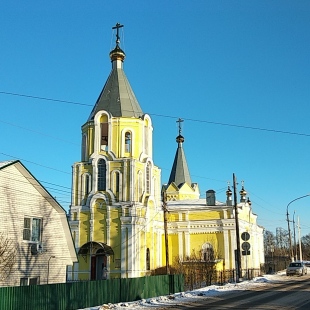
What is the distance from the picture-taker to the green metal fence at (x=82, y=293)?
52.2ft

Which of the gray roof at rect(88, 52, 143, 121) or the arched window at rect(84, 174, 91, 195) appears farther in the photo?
the gray roof at rect(88, 52, 143, 121)

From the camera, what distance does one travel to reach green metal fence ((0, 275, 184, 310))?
15.9 m

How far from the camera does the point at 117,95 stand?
4431 centimetres

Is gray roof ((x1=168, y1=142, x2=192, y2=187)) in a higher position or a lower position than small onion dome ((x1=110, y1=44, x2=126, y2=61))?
lower

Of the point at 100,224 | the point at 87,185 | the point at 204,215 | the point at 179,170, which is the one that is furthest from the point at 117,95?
the point at 179,170

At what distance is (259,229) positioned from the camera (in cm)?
6494

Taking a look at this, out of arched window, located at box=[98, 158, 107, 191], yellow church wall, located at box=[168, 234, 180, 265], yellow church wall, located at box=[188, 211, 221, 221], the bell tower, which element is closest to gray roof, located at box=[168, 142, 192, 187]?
yellow church wall, located at box=[188, 211, 221, 221]

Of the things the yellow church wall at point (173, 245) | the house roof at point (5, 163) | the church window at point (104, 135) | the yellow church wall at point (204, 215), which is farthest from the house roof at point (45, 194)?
the yellow church wall at point (204, 215)

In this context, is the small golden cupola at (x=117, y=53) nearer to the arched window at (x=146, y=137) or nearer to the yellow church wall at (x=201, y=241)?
the arched window at (x=146, y=137)

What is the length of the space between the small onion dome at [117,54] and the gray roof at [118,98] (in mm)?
893

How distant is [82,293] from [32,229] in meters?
6.51

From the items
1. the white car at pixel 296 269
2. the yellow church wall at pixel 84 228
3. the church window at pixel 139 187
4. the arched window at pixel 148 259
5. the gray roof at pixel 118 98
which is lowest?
the white car at pixel 296 269

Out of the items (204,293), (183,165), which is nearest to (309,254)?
(183,165)

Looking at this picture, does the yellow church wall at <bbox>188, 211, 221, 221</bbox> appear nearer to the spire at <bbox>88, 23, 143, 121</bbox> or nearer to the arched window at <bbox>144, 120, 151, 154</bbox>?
the arched window at <bbox>144, 120, 151, 154</bbox>
